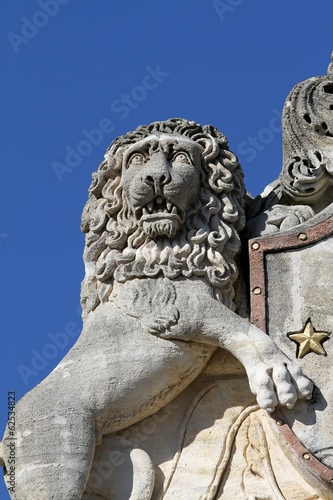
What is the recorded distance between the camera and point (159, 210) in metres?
12.8

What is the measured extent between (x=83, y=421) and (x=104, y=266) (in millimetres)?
1212

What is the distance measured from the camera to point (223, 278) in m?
12.7

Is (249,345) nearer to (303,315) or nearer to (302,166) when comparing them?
(303,315)

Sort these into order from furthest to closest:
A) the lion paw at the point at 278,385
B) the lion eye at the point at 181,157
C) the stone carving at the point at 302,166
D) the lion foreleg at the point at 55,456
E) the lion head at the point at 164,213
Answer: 1. the stone carving at the point at 302,166
2. the lion eye at the point at 181,157
3. the lion head at the point at 164,213
4. the lion paw at the point at 278,385
5. the lion foreleg at the point at 55,456

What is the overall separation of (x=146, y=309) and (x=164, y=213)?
27.8 inches

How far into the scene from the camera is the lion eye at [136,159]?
1295cm

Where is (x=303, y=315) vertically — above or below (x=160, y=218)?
below

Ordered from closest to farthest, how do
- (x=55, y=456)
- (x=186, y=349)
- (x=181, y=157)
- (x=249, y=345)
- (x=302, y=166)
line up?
(x=55, y=456) → (x=249, y=345) → (x=186, y=349) → (x=181, y=157) → (x=302, y=166)

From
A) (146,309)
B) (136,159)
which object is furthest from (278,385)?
(136,159)

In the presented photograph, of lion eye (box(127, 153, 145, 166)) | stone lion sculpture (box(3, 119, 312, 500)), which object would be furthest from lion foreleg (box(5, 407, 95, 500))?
lion eye (box(127, 153, 145, 166))

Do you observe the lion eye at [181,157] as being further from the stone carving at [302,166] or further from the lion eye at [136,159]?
the stone carving at [302,166]

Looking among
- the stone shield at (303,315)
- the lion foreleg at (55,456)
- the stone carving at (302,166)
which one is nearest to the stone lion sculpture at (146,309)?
the lion foreleg at (55,456)

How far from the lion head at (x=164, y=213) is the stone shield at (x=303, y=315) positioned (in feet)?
0.86

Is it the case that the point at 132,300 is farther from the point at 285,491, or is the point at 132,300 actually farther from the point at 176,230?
the point at 285,491
